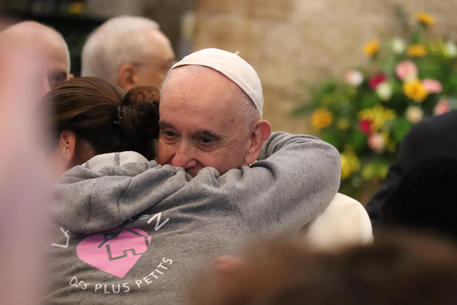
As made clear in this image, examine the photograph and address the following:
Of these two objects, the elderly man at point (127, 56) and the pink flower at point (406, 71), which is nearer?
the elderly man at point (127, 56)

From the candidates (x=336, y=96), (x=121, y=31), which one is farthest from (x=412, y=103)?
(x=121, y=31)

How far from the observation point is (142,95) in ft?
7.86

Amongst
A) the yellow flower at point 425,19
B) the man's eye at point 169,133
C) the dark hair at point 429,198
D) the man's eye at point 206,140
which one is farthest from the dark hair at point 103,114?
the yellow flower at point 425,19

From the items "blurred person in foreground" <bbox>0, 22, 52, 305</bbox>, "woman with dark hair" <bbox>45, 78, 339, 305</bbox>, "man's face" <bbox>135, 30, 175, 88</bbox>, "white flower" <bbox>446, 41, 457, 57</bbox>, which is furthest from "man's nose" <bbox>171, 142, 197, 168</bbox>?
"white flower" <bbox>446, 41, 457, 57</bbox>

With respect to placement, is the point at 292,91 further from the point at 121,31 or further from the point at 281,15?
the point at 121,31

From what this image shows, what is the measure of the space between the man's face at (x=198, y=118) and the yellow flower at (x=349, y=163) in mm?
2772

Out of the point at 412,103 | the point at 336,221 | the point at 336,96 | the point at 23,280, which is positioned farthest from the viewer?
the point at 336,96

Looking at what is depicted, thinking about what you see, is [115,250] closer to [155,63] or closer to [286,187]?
[286,187]

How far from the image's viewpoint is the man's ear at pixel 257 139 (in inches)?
95.0

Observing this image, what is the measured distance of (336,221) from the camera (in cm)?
216

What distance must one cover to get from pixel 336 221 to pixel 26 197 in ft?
4.92

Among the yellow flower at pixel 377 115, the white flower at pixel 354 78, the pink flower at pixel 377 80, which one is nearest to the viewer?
the yellow flower at pixel 377 115

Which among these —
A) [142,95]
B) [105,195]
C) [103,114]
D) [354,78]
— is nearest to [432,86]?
[354,78]

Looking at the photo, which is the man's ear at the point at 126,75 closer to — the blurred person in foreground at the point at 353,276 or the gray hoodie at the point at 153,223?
the gray hoodie at the point at 153,223
